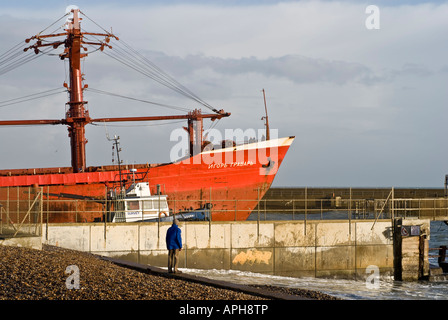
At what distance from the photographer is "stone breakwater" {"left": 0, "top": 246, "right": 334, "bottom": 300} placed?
36.7 ft

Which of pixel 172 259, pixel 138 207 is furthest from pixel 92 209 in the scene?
pixel 172 259

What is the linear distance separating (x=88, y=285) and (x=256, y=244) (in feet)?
41.4

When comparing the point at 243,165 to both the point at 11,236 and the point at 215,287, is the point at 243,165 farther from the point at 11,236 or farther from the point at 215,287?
the point at 215,287

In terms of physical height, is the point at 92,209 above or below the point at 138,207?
below

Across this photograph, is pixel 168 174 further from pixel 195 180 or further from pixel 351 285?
pixel 351 285

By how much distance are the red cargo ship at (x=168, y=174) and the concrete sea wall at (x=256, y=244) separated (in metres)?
Result: 5.66

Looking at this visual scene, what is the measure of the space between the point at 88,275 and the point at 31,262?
197 centimetres

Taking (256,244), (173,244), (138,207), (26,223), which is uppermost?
(138,207)

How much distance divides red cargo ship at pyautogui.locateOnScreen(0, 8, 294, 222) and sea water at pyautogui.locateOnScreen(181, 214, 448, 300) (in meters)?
7.09

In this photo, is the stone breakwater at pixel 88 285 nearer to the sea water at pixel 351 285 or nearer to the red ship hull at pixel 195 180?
the sea water at pixel 351 285

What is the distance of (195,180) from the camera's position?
3328 centimetres

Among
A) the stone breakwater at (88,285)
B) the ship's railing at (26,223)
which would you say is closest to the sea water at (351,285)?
the ship's railing at (26,223)

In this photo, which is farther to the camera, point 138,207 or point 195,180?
point 195,180

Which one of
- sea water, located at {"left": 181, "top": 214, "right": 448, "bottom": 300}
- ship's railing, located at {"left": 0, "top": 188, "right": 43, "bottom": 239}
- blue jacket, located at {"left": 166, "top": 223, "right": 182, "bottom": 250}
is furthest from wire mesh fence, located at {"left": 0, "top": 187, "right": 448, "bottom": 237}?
blue jacket, located at {"left": 166, "top": 223, "right": 182, "bottom": 250}
